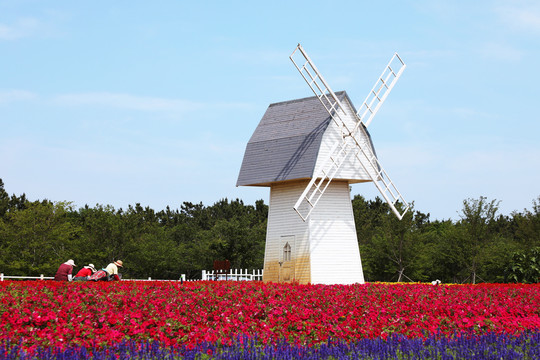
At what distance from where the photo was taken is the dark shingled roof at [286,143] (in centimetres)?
2503

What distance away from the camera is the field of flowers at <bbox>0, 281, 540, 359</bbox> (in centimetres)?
933

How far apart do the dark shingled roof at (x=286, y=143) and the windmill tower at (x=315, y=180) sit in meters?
0.04

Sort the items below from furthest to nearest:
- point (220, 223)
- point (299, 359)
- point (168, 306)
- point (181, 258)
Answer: point (181, 258) < point (220, 223) < point (168, 306) < point (299, 359)

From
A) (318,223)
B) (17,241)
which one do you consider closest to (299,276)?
(318,223)

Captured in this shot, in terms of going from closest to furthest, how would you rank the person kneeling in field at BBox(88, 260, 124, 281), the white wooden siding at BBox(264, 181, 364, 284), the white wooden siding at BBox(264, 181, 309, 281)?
the person kneeling in field at BBox(88, 260, 124, 281) → the white wooden siding at BBox(264, 181, 364, 284) → the white wooden siding at BBox(264, 181, 309, 281)

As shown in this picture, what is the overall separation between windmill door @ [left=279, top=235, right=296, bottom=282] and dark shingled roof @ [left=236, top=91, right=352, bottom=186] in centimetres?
229

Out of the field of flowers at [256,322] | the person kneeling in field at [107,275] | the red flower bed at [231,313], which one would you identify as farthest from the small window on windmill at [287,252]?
the red flower bed at [231,313]

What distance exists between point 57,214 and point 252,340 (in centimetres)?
3481

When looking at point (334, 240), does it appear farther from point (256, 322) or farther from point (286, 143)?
point (256, 322)

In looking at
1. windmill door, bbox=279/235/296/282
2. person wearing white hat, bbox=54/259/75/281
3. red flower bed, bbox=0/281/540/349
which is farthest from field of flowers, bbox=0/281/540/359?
windmill door, bbox=279/235/296/282

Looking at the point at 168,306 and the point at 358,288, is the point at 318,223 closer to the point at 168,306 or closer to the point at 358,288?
the point at 358,288

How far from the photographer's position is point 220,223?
4891cm

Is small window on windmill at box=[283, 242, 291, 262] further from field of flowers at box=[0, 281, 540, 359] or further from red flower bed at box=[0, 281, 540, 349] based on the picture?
red flower bed at box=[0, 281, 540, 349]

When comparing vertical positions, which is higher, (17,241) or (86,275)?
(17,241)
